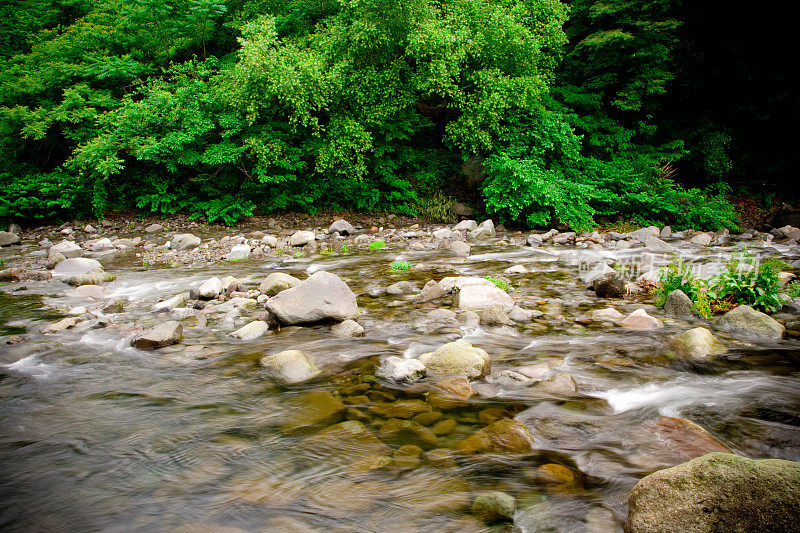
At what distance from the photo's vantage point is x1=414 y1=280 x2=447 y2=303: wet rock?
6.16 metres

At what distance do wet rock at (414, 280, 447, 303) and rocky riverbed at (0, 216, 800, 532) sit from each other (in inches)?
1.7

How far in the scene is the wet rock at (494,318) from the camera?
5070 mm

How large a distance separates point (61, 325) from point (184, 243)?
237 inches

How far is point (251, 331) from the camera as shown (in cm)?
491

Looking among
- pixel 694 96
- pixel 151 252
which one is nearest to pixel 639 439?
pixel 151 252

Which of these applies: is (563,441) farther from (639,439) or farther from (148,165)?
(148,165)

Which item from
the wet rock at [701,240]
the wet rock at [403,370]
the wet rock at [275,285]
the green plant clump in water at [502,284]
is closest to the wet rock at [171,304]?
the wet rock at [275,285]

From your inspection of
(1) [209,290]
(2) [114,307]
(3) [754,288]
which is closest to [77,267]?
(2) [114,307]

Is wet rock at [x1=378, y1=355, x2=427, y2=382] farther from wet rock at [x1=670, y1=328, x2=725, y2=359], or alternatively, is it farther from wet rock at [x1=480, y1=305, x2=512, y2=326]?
wet rock at [x1=670, y1=328, x2=725, y2=359]

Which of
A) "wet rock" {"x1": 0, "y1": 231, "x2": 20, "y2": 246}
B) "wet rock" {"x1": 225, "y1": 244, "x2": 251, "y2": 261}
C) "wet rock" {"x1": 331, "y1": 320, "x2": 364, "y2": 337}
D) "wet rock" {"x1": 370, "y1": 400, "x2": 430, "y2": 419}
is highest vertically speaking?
"wet rock" {"x1": 0, "y1": 231, "x2": 20, "y2": 246}

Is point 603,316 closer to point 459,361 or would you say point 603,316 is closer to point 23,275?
point 459,361

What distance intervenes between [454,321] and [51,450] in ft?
13.0

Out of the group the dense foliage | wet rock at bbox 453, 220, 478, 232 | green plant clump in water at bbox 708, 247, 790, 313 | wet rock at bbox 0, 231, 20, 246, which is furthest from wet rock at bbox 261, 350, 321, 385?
wet rock at bbox 0, 231, 20, 246

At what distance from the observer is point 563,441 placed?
9.20 ft
